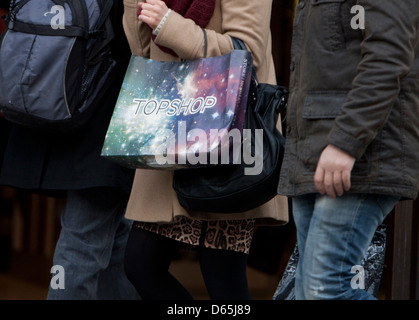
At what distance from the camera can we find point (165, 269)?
9.77 ft

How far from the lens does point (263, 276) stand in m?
4.98

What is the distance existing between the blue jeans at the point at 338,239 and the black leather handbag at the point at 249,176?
296 millimetres

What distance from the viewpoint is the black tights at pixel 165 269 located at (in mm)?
2854

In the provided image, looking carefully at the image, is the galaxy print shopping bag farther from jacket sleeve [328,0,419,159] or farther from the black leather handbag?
jacket sleeve [328,0,419,159]

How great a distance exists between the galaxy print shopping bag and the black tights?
14.6 inches

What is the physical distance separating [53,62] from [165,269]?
2.94 ft

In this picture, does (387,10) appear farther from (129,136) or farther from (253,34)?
(129,136)

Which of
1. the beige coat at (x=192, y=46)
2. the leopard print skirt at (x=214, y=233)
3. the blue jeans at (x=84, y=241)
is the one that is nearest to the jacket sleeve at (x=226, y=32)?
the beige coat at (x=192, y=46)

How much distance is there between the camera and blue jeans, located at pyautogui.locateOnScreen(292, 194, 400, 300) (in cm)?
221

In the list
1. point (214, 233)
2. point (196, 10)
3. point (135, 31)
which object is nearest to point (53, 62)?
point (135, 31)

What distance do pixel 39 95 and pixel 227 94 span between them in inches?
33.2

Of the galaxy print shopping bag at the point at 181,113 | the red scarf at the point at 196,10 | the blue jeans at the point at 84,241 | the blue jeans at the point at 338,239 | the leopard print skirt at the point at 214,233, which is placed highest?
the red scarf at the point at 196,10

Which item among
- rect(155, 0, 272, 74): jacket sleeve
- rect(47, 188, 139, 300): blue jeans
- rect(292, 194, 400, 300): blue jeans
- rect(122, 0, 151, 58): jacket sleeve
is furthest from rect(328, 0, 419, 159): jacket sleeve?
rect(47, 188, 139, 300): blue jeans

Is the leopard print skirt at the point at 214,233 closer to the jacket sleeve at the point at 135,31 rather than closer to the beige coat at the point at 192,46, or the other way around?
the beige coat at the point at 192,46
